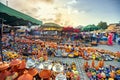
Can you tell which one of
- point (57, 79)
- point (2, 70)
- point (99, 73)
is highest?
point (2, 70)

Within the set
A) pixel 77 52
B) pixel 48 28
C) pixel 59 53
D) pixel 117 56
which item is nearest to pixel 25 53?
pixel 59 53

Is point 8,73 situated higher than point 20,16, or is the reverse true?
point 20,16

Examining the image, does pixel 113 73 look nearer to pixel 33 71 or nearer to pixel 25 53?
pixel 33 71

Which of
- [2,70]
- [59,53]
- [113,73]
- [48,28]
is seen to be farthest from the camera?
[48,28]

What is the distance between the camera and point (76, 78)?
6.50 m

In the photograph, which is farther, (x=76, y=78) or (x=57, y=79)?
(x=76, y=78)

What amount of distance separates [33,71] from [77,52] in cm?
841

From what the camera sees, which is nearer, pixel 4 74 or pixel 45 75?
pixel 4 74

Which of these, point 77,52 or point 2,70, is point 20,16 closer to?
point 2,70

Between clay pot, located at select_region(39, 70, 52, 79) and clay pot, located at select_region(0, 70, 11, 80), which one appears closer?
clay pot, located at select_region(0, 70, 11, 80)

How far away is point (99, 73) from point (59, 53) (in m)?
4.92

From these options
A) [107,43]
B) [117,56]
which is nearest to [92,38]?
[107,43]

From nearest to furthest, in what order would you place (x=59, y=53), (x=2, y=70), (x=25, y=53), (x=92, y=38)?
1. (x=2, y=70)
2. (x=25, y=53)
3. (x=59, y=53)
4. (x=92, y=38)

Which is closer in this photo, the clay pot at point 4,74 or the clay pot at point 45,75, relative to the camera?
the clay pot at point 4,74
